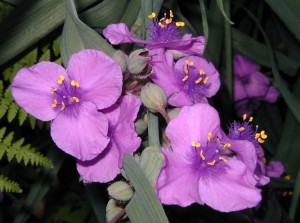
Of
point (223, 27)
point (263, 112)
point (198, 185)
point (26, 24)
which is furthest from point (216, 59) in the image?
point (198, 185)

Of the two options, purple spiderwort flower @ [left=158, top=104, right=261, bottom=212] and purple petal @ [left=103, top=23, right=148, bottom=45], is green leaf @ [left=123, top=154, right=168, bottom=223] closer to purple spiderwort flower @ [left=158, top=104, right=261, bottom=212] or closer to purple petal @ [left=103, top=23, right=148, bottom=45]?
purple spiderwort flower @ [left=158, top=104, right=261, bottom=212]

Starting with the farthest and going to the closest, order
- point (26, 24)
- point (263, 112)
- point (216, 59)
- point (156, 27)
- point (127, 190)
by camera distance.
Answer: point (263, 112), point (216, 59), point (26, 24), point (156, 27), point (127, 190)

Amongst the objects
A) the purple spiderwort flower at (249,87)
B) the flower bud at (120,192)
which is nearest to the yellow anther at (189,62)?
the flower bud at (120,192)

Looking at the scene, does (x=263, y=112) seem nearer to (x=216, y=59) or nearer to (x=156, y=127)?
(x=216, y=59)

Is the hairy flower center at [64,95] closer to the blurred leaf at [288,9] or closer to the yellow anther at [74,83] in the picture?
the yellow anther at [74,83]

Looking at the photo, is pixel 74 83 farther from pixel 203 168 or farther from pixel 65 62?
pixel 203 168

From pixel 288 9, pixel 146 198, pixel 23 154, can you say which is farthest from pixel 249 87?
pixel 146 198

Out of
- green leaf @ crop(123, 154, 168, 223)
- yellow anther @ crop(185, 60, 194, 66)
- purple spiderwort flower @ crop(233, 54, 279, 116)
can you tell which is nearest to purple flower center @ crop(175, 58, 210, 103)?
yellow anther @ crop(185, 60, 194, 66)
